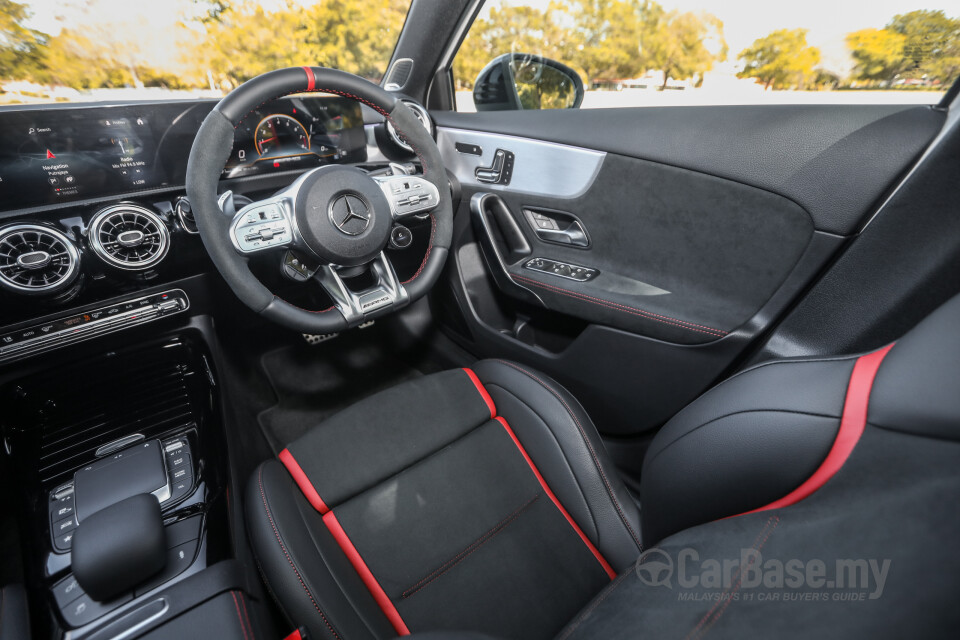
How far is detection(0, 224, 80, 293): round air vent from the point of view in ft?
3.24

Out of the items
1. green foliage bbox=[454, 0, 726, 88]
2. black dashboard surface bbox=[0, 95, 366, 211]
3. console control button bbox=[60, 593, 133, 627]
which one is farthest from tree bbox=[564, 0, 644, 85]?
console control button bbox=[60, 593, 133, 627]

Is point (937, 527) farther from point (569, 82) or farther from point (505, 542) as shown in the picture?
point (569, 82)

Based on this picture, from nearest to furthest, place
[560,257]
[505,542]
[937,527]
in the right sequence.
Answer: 1. [937,527]
2. [505,542]
3. [560,257]

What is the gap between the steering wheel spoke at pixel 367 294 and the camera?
1.09 metres

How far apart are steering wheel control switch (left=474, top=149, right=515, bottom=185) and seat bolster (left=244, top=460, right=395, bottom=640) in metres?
1.04

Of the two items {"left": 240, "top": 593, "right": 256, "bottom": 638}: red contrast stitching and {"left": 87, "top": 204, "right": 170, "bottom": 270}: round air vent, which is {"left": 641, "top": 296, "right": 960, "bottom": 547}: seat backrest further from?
{"left": 87, "top": 204, "right": 170, "bottom": 270}: round air vent

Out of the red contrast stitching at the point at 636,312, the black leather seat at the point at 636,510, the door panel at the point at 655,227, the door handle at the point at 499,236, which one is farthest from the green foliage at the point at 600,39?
the black leather seat at the point at 636,510

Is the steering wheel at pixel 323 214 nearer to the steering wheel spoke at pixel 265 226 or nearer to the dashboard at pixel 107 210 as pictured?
the steering wheel spoke at pixel 265 226

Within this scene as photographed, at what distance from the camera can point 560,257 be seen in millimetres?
1489

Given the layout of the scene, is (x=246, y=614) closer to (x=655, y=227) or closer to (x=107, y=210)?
(x=107, y=210)

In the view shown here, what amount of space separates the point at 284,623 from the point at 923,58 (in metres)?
1.74

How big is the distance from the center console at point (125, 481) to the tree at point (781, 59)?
1527 mm

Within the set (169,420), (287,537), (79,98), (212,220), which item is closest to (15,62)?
(79,98)

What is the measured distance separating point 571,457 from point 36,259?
1.15 m
